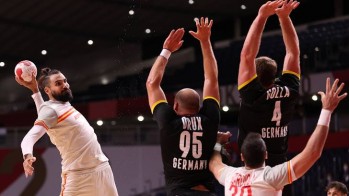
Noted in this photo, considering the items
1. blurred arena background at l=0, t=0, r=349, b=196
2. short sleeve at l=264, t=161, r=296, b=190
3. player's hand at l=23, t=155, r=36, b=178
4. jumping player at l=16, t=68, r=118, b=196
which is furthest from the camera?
blurred arena background at l=0, t=0, r=349, b=196

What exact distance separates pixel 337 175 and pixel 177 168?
1119 centimetres

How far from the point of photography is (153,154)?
17281 millimetres

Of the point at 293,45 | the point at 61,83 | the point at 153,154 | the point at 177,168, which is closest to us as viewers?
the point at 177,168

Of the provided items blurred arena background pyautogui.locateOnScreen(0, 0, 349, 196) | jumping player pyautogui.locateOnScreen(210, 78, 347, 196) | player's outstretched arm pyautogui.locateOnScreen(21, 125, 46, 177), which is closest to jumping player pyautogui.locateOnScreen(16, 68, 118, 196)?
player's outstretched arm pyautogui.locateOnScreen(21, 125, 46, 177)

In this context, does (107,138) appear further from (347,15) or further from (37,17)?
(347,15)

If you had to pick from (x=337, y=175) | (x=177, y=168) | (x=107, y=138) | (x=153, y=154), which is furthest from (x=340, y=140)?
(x=177, y=168)

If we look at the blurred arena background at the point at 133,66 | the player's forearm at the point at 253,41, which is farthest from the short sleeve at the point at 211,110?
the blurred arena background at the point at 133,66

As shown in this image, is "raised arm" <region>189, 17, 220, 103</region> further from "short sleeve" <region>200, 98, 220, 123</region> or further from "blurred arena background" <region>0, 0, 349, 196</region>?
"blurred arena background" <region>0, 0, 349, 196</region>

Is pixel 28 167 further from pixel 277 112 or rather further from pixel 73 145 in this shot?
pixel 277 112

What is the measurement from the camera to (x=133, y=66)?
22.8m

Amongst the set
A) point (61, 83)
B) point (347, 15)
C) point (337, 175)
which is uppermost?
point (347, 15)

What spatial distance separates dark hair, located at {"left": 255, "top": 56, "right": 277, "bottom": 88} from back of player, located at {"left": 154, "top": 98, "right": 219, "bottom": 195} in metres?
0.65

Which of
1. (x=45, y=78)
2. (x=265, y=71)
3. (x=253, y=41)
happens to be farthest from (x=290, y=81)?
(x=45, y=78)

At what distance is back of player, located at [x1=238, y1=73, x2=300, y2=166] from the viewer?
5.77m
